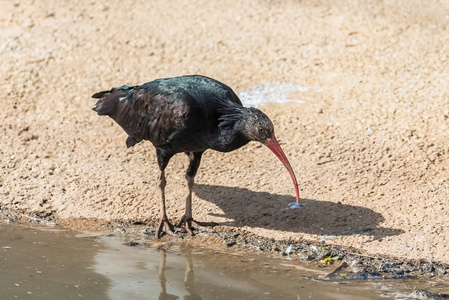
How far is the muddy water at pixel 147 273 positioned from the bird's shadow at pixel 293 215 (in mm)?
740

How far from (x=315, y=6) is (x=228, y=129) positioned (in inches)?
228

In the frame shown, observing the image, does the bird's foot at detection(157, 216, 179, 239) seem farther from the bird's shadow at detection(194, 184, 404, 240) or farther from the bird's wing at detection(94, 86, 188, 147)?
the bird's wing at detection(94, 86, 188, 147)

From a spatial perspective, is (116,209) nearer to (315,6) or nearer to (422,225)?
(422,225)

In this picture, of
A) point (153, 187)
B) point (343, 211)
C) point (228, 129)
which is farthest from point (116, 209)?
point (343, 211)

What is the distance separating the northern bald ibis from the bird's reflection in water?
0.54 meters

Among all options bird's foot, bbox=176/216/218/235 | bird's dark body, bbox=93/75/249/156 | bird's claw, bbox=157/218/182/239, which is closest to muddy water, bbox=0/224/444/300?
bird's claw, bbox=157/218/182/239

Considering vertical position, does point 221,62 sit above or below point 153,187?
above

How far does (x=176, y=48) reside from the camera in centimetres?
1045

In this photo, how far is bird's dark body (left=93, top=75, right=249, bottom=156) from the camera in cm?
634

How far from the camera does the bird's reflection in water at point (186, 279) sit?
17.5 ft

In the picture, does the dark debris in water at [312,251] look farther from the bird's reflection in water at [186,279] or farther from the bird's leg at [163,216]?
the bird's reflection in water at [186,279]

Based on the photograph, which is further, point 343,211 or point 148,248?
point 343,211

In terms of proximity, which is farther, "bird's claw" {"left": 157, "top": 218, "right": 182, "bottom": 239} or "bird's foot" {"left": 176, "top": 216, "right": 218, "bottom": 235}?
"bird's foot" {"left": 176, "top": 216, "right": 218, "bottom": 235}

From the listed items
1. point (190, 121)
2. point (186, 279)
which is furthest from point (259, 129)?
point (186, 279)
